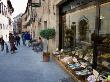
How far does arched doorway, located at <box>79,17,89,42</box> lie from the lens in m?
10.3

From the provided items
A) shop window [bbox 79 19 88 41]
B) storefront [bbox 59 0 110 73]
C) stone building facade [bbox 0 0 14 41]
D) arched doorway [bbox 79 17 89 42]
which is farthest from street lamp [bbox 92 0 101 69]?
stone building facade [bbox 0 0 14 41]

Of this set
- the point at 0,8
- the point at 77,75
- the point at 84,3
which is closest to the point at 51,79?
the point at 77,75

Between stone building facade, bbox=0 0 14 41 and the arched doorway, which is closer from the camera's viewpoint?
the arched doorway

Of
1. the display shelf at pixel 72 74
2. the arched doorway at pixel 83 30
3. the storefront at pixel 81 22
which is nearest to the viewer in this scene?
the display shelf at pixel 72 74

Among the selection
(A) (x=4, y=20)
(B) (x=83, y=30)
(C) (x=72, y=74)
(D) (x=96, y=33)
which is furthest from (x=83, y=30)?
(A) (x=4, y=20)

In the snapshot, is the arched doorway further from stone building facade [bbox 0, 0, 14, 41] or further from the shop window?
stone building facade [bbox 0, 0, 14, 41]

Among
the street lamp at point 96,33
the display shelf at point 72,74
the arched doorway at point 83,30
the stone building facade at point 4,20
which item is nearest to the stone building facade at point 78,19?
the arched doorway at point 83,30

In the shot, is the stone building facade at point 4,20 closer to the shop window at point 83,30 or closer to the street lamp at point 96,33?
the shop window at point 83,30

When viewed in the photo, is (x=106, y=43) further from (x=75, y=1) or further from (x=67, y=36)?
(x=67, y=36)

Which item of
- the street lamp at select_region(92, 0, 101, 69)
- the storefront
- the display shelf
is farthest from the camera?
the street lamp at select_region(92, 0, 101, 69)

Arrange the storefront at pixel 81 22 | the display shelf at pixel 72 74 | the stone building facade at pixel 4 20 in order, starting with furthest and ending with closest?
the stone building facade at pixel 4 20 → the storefront at pixel 81 22 → the display shelf at pixel 72 74

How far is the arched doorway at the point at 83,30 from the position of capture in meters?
10.3

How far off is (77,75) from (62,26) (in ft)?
20.4

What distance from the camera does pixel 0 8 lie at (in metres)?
31.5
